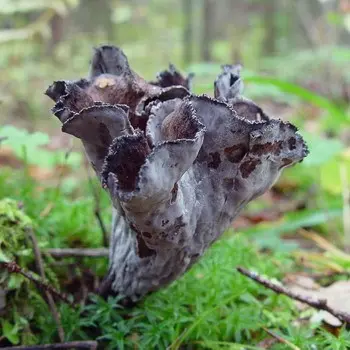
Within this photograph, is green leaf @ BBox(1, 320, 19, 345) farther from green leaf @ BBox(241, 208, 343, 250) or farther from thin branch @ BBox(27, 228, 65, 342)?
green leaf @ BBox(241, 208, 343, 250)

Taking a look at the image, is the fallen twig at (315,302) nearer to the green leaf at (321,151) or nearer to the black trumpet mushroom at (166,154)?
the black trumpet mushroom at (166,154)

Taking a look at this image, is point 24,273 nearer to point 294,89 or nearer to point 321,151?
point 294,89

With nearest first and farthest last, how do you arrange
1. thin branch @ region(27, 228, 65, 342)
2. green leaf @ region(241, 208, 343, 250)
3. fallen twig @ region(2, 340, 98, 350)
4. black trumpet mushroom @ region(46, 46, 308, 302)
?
black trumpet mushroom @ region(46, 46, 308, 302)
fallen twig @ region(2, 340, 98, 350)
thin branch @ region(27, 228, 65, 342)
green leaf @ region(241, 208, 343, 250)

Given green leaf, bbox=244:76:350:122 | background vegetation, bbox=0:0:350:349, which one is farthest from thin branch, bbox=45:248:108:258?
green leaf, bbox=244:76:350:122

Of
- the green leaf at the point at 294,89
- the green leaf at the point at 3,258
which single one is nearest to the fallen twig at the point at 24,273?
the green leaf at the point at 3,258

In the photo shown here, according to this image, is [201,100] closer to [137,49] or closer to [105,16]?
[137,49]

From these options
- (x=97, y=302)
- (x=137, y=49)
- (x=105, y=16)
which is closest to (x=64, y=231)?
(x=97, y=302)

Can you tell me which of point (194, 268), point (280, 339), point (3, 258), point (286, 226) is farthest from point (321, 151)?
point (3, 258)

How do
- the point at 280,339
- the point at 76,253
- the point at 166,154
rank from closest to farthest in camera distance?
1. the point at 166,154
2. the point at 280,339
3. the point at 76,253

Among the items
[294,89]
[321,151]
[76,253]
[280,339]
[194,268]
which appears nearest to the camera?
[280,339]
